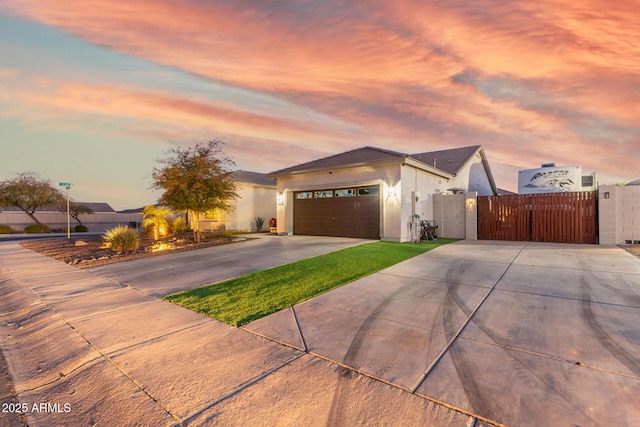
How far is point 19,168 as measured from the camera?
2839 centimetres

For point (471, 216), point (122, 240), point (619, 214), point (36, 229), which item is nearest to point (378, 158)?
point (471, 216)

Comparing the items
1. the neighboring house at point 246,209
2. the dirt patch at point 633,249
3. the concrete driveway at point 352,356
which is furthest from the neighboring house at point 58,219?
the dirt patch at point 633,249

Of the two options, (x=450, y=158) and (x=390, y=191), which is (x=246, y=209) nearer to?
(x=390, y=191)

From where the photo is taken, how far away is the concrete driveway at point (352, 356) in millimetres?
2160

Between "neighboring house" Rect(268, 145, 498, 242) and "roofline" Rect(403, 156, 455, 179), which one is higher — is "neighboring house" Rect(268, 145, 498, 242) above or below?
below

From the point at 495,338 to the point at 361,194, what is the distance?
10699 mm

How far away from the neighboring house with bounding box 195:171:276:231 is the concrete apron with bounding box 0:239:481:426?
15435 mm

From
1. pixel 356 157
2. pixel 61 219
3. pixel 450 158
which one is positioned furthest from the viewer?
pixel 61 219

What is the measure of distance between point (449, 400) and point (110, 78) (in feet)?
45.7

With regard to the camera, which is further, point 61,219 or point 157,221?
point 61,219

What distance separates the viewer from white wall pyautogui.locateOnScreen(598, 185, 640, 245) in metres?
10.6

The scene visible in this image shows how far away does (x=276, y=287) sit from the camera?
227 inches

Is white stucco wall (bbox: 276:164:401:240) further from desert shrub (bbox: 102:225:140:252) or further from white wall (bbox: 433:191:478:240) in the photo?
desert shrub (bbox: 102:225:140:252)

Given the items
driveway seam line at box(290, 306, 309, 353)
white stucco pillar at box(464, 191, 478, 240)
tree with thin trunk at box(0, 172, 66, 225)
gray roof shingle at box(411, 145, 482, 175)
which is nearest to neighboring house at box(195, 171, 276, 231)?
gray roof shingle at box(411, 145, 482, 175)
